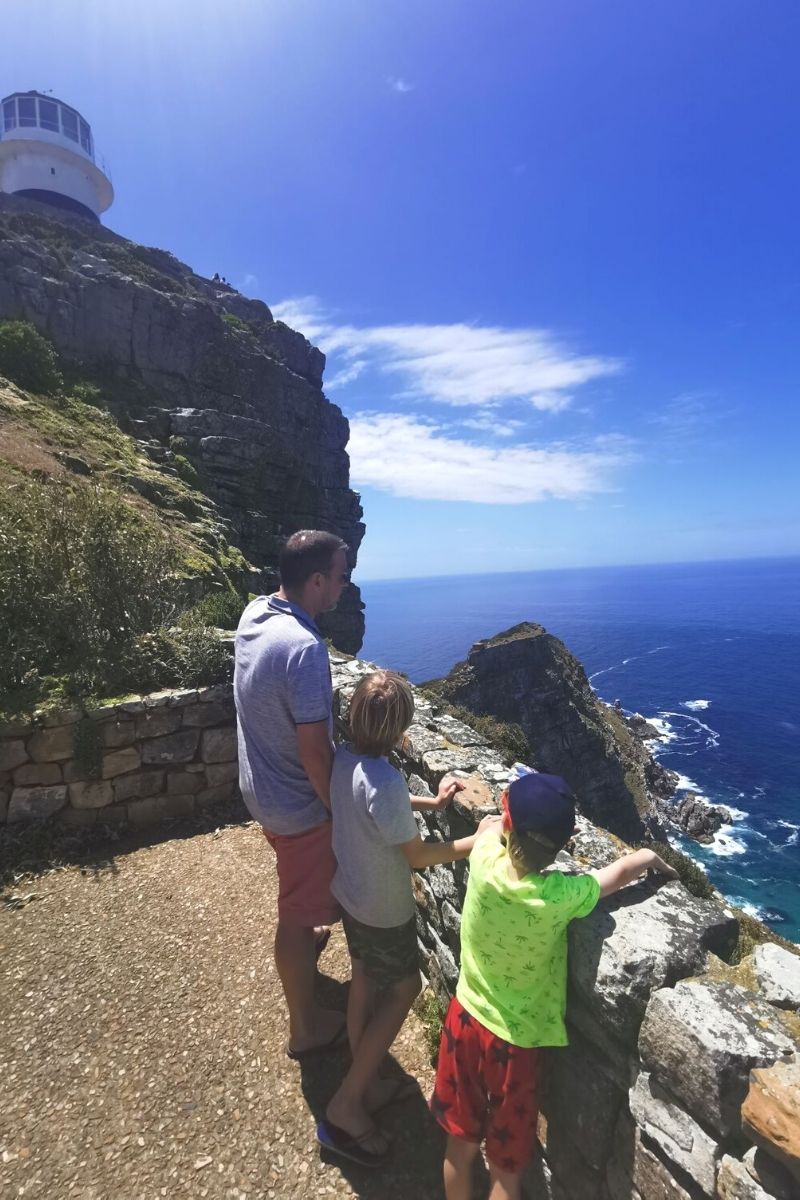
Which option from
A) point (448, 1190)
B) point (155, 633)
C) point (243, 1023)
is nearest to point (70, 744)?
point (155, 633)

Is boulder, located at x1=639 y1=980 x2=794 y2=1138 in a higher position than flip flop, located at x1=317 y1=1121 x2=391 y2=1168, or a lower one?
higher

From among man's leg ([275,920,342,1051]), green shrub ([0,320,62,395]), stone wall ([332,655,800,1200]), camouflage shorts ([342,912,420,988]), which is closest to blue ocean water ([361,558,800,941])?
man's leg ([275,920,342,1051])

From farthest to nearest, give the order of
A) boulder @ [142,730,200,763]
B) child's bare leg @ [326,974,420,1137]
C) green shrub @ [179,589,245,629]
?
green shrub @ [179,589,245,629], boulder @ [142,730,200,763], child's bare leg @ [326,974,420,1137]

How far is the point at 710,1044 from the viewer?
179cm

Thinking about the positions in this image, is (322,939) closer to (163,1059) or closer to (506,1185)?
(163,1059)

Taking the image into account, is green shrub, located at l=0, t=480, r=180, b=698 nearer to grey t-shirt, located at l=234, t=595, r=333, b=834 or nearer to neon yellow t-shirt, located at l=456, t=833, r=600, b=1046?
Result: grey t-shirt, located at l=234, t=595, r=333, b=834

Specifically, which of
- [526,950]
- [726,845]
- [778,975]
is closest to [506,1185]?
[526,950]

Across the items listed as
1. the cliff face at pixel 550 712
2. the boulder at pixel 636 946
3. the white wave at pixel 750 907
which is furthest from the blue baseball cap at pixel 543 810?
the white wave at pixel 750 907

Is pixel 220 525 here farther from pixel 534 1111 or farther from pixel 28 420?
pixel 534 1111

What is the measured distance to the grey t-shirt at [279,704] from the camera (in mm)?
2973

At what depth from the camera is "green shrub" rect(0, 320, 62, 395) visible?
24547 mm

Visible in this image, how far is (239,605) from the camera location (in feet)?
31.0

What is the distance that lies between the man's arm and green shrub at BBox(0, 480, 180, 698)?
422 cm

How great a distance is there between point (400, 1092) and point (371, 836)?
6.17 feet
